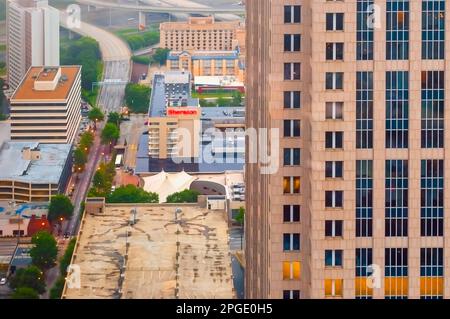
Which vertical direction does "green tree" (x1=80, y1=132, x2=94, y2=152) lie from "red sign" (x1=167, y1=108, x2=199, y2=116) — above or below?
below

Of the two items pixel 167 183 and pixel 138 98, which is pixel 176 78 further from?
pixel 167 183

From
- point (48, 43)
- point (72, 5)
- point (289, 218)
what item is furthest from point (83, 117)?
point (289, 218)

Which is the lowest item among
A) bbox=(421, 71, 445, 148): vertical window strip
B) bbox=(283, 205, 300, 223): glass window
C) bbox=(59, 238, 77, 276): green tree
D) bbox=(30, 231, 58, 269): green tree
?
bbox=(30, 231, 58, 269): green tree

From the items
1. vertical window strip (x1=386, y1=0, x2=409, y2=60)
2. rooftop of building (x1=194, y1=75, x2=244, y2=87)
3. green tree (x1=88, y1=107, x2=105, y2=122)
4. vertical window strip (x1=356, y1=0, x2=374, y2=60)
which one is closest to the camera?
vertical window strip (x1=356, y1=0, x2=374, y2=60)

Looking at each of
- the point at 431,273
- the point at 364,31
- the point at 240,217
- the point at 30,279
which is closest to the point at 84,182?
the point at 240,217

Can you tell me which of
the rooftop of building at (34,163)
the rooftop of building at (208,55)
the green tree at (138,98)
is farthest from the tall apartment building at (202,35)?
the rooftop of building at (34,163)

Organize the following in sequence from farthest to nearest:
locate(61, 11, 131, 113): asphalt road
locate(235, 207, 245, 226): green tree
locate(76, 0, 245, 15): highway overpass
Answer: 1. locate(76, 0, 245, 15): highway overpass
2. locate(61, 11, 131, 113): asphalt road
3. locate(235, 207, 245, 226): green tree

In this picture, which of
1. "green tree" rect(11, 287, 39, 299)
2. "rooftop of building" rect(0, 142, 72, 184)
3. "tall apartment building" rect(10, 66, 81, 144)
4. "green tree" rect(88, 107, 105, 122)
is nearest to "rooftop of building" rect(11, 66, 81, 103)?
"tall apartment building" rect(10, 66, 81, 144)

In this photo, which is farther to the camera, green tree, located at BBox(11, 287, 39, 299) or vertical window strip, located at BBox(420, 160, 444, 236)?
green tree, located at BBox(11, 287, 39, 299)

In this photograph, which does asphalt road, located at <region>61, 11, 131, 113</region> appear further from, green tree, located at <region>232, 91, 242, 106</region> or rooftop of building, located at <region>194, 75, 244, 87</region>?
green tree, located at <region>232, 91, 242, 106</region>
